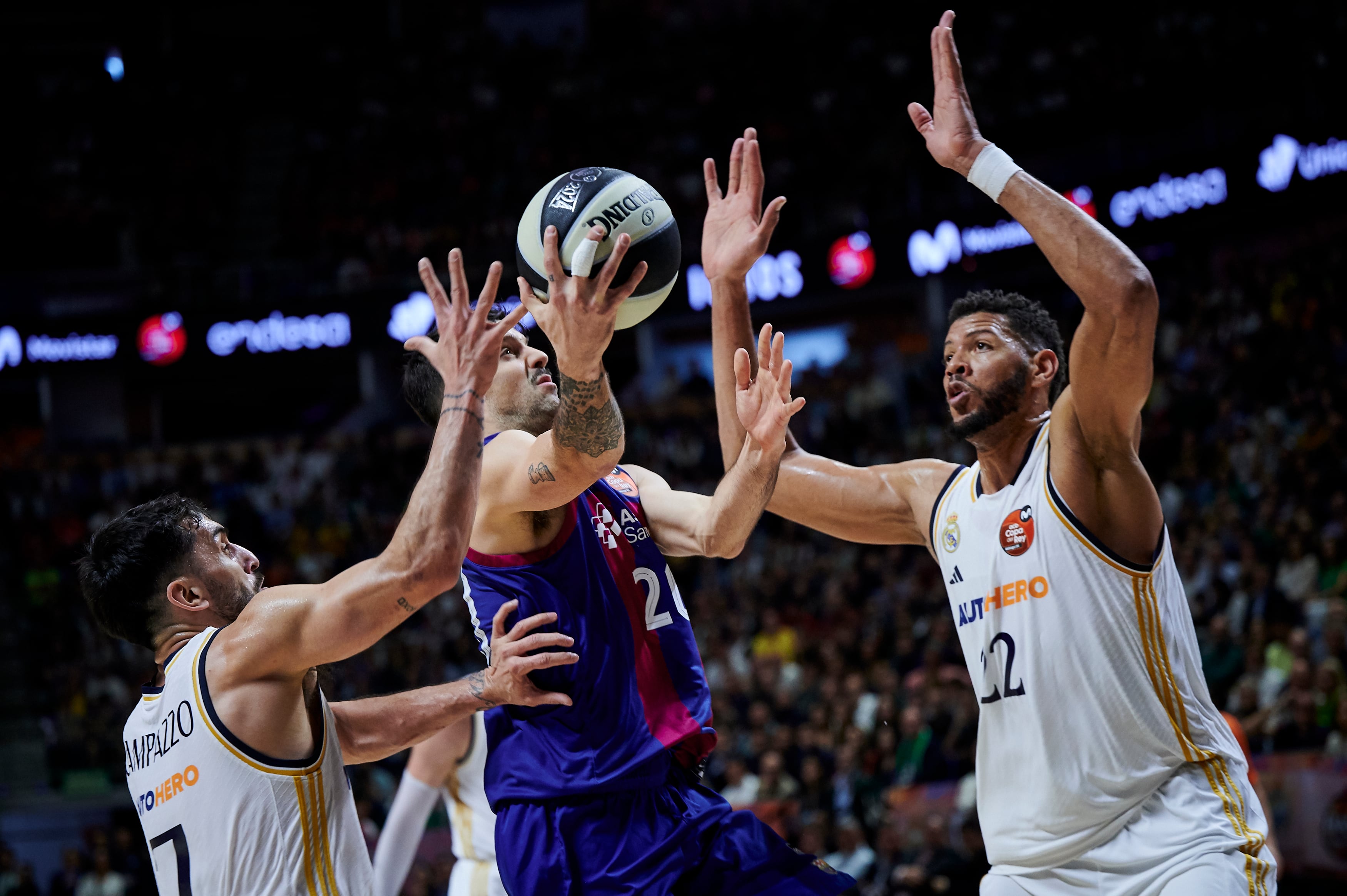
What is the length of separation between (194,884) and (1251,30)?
52.2 feet

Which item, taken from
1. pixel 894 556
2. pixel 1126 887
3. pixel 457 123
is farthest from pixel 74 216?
pixel 1126 887

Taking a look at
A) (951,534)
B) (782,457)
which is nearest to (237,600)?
(782,457)

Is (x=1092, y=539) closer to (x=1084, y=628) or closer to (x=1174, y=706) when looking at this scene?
(x=1084, y=628)

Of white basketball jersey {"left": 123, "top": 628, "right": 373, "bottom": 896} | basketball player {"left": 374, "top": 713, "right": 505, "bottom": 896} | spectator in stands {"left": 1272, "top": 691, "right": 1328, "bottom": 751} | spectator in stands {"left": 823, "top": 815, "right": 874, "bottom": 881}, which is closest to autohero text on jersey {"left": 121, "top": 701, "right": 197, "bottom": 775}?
white basketball jersey {"left": 123, "top": 628, "right": 373, "bottom": 896}

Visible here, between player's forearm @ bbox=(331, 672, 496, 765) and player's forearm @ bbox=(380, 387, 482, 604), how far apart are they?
0.86 metres

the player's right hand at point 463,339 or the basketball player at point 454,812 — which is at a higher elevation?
the player's right hand at point 463,339

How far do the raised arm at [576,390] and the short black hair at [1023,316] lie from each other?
1447 millimetres

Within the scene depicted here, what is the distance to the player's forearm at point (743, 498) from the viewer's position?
12.7ft

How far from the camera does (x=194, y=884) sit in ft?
11.2

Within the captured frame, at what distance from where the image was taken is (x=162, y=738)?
3.49 meters

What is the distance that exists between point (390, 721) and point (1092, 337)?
2.44 metres

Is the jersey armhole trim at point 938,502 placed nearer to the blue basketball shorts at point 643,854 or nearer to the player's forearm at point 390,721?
the blue basketball shorts at point 643,854

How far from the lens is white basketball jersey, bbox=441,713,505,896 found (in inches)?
231

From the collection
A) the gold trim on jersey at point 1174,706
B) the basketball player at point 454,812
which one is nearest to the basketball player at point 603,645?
the gold trim on jersey at point 1174,706
